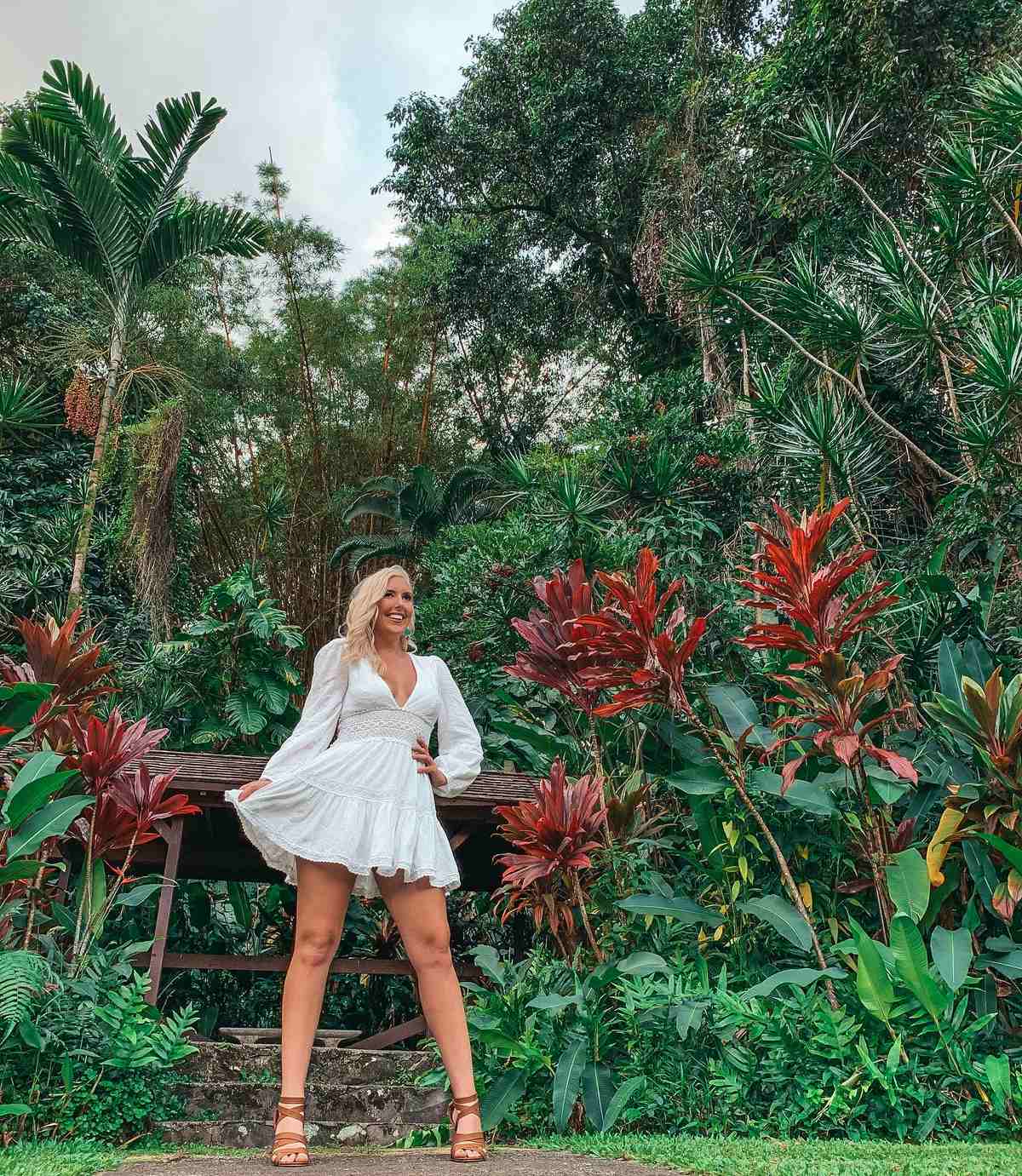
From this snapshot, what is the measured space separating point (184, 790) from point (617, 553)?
3.59m

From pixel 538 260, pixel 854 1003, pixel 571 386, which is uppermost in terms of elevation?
pixel 538 260

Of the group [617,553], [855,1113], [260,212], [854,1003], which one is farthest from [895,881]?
[260,212]

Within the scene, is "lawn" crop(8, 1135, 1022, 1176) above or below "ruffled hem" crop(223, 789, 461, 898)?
below

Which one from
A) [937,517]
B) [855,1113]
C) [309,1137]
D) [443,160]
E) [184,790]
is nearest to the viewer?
[855,1113]

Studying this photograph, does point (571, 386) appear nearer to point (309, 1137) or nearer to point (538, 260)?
point (538, 260)

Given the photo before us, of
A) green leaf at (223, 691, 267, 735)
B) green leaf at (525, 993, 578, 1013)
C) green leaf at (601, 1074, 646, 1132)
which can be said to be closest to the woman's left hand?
green leaf at (525, 993, 578, 1013)

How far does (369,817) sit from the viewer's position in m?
3.02

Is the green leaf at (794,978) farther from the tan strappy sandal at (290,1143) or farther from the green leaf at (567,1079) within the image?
the tan strappy sandal at (290,1143)

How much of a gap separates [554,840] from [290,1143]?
5.38 feet

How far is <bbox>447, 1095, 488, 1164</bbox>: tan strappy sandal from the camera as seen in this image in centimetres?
275

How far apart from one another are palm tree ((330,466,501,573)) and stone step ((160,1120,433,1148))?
813 cm

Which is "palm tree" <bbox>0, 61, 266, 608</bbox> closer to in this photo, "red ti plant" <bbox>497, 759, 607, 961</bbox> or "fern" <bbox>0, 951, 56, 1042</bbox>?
"fern" <bbox>0, 951, 56, 1042</bbox>

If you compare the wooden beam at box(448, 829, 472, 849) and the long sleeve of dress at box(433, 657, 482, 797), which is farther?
the wooden beam at box(448, 829, 472, 849)

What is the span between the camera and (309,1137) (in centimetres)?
441
